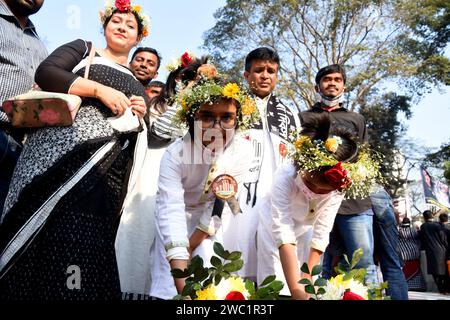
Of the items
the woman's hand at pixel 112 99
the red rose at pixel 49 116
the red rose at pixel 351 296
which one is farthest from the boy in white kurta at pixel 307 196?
the red rose at pixel 49 116

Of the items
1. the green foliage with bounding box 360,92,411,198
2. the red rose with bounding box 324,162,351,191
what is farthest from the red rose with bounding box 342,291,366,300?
the green foliage with bounding box 360,92,411,198

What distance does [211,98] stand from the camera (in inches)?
104

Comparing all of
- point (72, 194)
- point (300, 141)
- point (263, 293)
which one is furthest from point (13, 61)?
point (263, 293)

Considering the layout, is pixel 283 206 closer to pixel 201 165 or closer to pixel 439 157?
pixel 201 165

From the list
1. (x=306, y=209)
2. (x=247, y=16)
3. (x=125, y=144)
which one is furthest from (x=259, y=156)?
(x=247, y=16)

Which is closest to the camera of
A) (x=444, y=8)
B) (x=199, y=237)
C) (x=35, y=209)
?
(x=35, y=209)

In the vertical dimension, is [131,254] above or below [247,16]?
below

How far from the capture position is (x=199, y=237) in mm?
2693

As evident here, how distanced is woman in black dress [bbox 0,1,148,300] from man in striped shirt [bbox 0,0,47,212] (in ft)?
0.80

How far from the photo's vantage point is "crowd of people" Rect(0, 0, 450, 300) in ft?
6.95

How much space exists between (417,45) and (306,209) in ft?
62.2

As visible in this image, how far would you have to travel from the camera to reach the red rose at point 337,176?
2371 mm

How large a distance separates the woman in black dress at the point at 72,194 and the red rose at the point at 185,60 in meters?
1.06
